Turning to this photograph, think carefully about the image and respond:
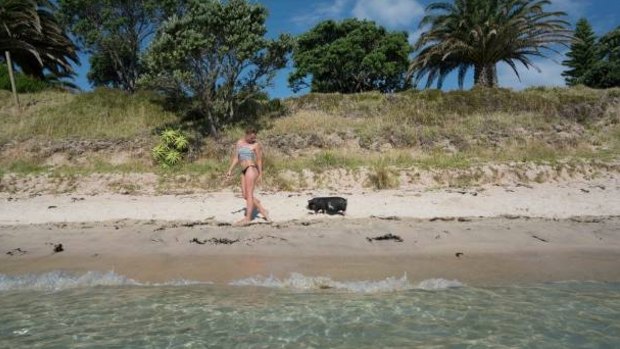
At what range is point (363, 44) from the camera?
38.4m

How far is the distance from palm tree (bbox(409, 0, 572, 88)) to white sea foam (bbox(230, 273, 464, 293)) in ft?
66.7

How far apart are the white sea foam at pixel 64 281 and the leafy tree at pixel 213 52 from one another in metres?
11.5

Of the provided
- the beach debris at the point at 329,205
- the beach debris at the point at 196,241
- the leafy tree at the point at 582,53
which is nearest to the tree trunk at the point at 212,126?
the beach debris at the point at 329,205

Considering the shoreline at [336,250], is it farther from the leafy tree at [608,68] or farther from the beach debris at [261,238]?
the leafy tree at [608,68]

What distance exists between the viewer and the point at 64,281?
630cm

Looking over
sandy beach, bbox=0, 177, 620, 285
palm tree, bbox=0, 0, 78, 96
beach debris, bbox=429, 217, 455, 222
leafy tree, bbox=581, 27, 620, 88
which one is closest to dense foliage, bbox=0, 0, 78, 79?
palm tree, bbox=0, 0, 78, 96

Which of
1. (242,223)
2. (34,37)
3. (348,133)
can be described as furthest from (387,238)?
(34,37)

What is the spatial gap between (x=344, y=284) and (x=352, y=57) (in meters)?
33.3

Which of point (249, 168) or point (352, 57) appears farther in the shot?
point (352, 57)

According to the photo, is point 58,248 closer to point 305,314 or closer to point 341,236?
point 341,236

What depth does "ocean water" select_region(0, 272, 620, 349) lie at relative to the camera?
444 centimetres

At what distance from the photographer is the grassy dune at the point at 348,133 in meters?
14.3

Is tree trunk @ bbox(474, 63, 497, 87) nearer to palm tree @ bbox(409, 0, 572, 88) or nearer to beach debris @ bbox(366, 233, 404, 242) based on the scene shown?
palm tree @ bbox(409, 0, 572, 88)

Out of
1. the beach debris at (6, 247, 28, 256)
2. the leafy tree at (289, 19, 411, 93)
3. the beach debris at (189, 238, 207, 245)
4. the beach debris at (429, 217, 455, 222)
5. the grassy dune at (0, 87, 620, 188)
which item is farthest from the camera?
the leafy tree at (289, 19, 411, 93)
